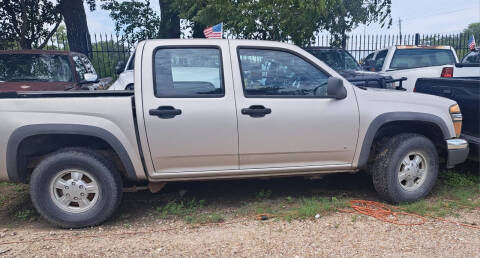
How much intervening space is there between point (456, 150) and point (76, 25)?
514 inches

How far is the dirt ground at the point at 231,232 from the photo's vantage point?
3146 mm

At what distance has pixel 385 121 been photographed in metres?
3.85

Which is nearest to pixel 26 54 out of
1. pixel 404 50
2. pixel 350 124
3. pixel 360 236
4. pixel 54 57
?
pixel 54 57

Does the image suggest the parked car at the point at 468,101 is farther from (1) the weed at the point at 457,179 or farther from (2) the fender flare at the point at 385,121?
(2) the fender flare at the point at 385,121

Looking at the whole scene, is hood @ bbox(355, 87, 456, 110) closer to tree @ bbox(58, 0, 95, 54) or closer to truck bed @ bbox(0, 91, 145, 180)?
truck bed @ bbox(0, 91, 145, 180)

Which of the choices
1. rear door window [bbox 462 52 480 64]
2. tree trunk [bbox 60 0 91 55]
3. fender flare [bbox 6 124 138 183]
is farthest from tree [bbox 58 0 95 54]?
rear door window [bbox 462 52 480 64]

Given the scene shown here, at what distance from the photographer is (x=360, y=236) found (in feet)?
11.1

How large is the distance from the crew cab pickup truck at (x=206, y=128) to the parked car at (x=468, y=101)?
462 millimetres

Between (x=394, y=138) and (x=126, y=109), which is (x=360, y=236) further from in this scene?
(x=126, y=109)

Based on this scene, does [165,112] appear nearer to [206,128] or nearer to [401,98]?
[206,128]

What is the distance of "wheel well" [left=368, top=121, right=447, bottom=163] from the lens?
4.09m

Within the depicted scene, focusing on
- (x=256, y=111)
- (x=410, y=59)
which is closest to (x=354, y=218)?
(x=256, y=111)

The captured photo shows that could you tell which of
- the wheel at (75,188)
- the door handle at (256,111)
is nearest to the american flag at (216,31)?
the door handle at (256,111)

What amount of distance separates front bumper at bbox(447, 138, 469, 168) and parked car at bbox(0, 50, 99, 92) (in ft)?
18.9
